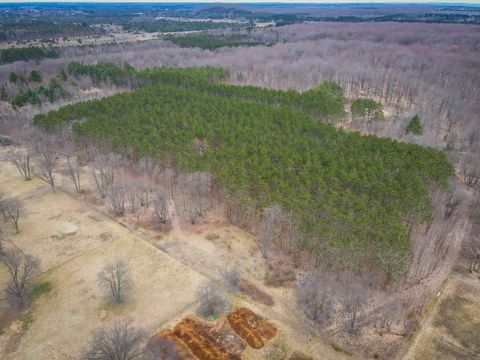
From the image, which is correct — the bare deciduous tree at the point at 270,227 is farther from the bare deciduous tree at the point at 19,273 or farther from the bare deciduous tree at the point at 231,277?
the bare deciduous tree at the point at 19,273

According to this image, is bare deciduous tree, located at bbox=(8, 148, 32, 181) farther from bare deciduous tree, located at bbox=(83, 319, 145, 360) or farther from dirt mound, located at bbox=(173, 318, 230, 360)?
dirt mound, located at bbox=(173, 318, 230, 360)

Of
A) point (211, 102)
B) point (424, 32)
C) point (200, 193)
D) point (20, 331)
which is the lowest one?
point (20, 331)

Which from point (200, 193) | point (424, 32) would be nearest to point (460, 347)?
point (200, 193)

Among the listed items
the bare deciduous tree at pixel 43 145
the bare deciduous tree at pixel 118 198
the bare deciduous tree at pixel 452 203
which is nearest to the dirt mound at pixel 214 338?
the bare deciduous tree at pixel 118 198

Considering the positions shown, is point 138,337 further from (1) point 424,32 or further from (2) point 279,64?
(1) point 424,32

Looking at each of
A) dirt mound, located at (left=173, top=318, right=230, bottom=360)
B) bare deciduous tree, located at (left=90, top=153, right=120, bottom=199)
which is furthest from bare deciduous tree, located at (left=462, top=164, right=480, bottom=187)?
bare deciduous tree, located at (left=90, top=153, right=120, bottom=199)

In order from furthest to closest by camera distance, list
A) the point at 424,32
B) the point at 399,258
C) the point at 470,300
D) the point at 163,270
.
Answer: the point at 424,32
the point at 163,270
the point at 470,300
the point at 399,258
